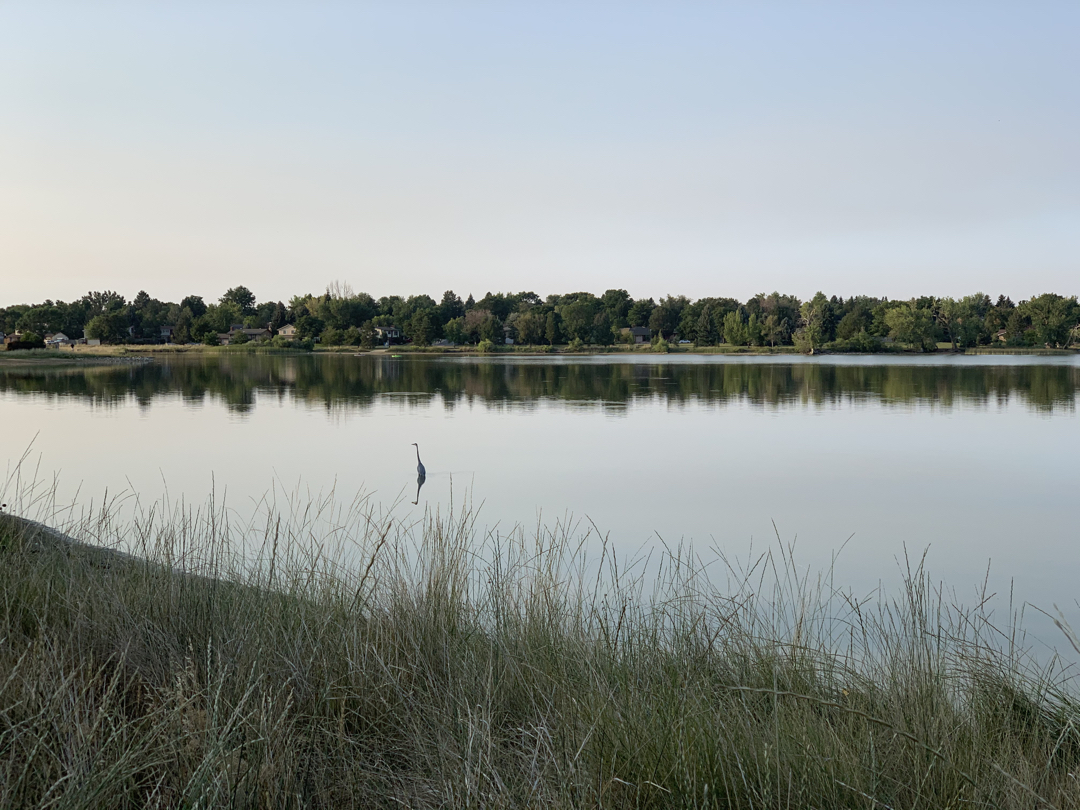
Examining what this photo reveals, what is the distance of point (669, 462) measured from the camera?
15.2 metres

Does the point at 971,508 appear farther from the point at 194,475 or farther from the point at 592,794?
the point at 194,475

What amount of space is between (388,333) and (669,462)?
394ft

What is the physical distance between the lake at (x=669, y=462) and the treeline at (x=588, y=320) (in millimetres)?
82506

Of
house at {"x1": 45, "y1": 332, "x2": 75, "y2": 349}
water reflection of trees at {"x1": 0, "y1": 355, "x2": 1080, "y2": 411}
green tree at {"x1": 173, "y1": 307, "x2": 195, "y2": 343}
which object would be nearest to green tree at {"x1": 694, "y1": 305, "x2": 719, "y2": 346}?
water reflection of trees at {"x1": 0, "y1": 355, "x2": 1080, "y2": 411}

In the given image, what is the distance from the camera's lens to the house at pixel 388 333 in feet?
409

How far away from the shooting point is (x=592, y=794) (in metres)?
2.70

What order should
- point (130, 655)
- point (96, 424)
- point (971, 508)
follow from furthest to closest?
1. point (96, 424)
2. point (971, 508)
3. point (130, 655)

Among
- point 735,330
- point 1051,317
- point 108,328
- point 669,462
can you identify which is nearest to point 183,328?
point 108,328

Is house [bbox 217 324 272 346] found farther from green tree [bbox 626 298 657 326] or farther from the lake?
the lake

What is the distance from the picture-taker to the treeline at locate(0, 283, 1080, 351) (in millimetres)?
108250

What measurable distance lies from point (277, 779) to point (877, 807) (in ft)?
6.51

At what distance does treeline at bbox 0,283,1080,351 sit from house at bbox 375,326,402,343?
932mm

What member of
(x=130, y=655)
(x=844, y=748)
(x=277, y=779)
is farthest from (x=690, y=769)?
(x=130, y=655)

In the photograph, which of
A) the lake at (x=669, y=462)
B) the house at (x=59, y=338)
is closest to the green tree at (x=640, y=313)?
the house at (x=59, y=338)
